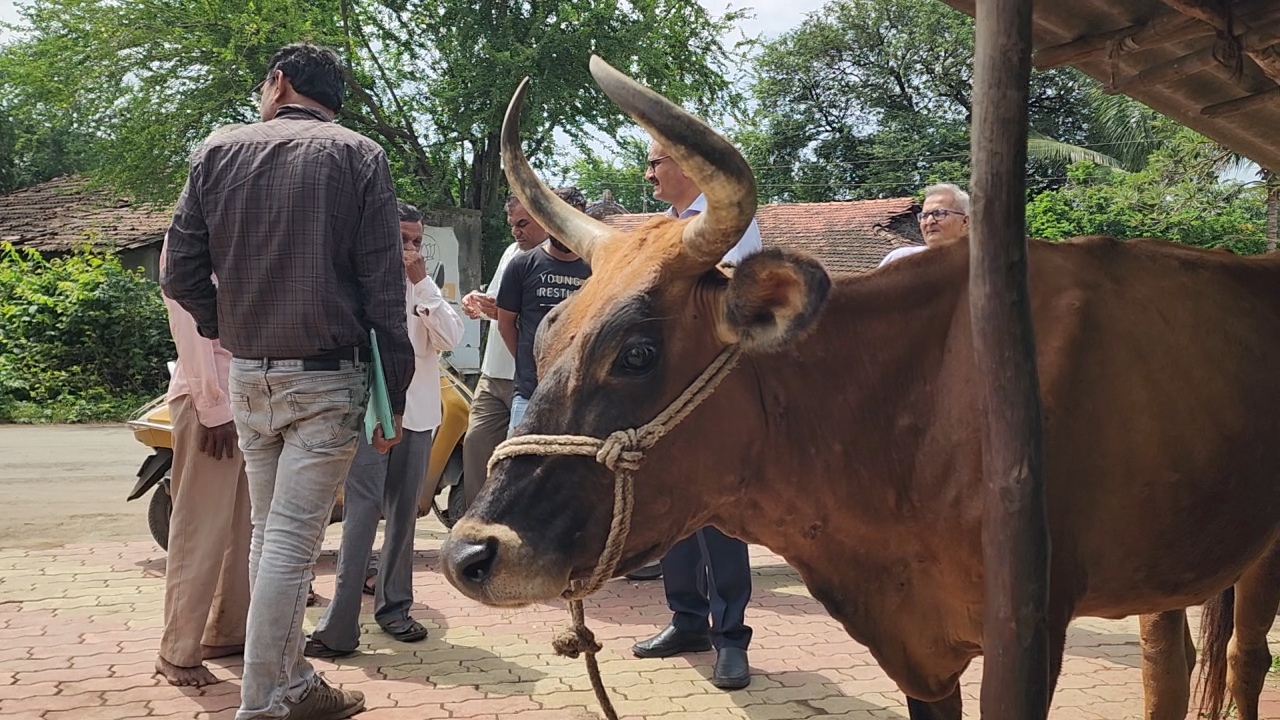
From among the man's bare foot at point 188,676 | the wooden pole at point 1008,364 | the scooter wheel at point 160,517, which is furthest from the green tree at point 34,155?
the wooden pole at point 1008,364

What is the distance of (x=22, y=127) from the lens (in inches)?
1130

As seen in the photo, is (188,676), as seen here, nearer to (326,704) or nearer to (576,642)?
(326,704)

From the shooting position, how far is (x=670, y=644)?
5113 mm

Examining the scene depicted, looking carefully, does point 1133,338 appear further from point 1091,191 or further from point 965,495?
point 1091,191

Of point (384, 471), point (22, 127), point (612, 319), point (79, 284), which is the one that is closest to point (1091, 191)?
point (79, 284)

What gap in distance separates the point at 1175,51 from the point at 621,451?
7.42 ft

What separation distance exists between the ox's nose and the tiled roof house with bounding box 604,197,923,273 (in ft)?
76.4

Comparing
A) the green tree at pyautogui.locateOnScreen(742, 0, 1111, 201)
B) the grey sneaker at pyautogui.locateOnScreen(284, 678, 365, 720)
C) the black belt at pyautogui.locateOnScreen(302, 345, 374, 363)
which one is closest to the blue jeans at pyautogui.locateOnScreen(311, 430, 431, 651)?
the grey sneaker at pyautogui.locateOnScreen(284, 678, 365, 720)

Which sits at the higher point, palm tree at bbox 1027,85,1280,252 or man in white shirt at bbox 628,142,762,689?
palm tree at bbox 1027,85,1280,252

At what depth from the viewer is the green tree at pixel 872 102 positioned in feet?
121

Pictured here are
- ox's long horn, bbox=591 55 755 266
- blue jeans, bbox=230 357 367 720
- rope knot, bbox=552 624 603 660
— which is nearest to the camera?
ox's long horn, bbox=591 55 755 266

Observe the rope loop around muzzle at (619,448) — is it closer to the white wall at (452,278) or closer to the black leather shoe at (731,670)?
the black leather shoe at (731,670)

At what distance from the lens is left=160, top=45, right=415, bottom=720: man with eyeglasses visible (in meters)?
3.58

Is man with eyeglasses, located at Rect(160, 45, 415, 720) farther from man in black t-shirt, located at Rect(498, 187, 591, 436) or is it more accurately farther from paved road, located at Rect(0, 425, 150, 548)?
paved road, located at Rect(0, 425, 150, 548)
